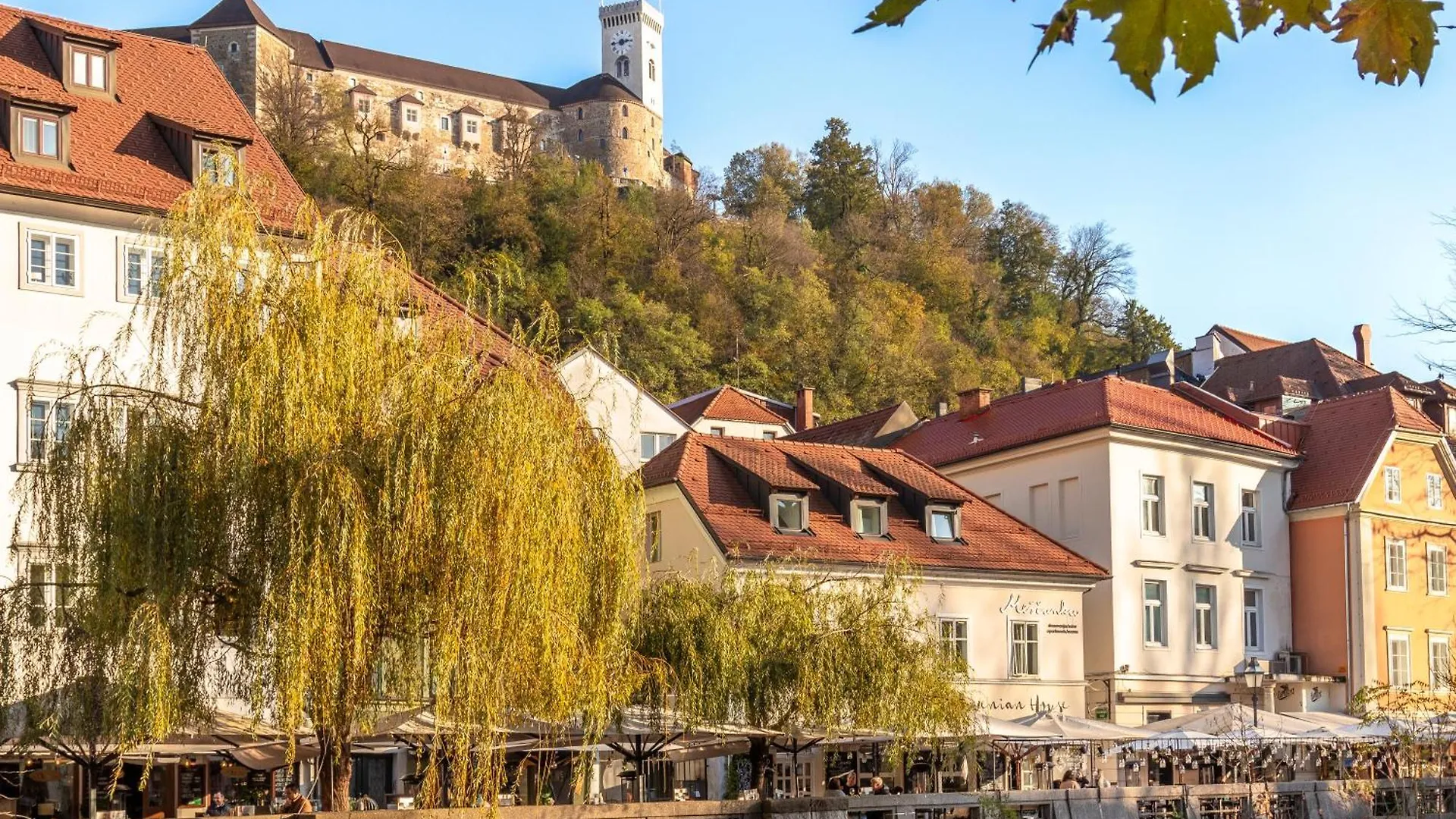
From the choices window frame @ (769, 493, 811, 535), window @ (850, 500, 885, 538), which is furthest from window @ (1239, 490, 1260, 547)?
window frame @ (769, 493, 811, 535)

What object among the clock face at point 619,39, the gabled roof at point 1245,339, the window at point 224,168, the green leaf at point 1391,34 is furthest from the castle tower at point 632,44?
the green leaf at point 1391,34

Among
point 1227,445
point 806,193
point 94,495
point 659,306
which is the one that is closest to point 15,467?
point 94,495

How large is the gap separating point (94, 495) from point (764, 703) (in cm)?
1152

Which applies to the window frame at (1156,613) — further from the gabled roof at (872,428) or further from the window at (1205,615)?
the gabled roof at (872,428)

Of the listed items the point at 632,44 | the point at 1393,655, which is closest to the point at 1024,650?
the point at 1393,655

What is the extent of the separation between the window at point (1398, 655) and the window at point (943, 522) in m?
11.5

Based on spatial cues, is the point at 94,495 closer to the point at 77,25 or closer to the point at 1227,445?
the point at 77,25

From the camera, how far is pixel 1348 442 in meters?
43.5

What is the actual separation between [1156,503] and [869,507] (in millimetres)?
7802

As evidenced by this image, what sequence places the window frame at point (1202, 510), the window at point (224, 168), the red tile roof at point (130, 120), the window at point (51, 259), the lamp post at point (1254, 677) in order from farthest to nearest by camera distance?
1. the window frame at point (1202, 510)
2. the lamp post at point (1254, 677)
3. the red tile roof at point (130, 120)
4. the window at point (51, 259)
5. the window at point (224, 168)

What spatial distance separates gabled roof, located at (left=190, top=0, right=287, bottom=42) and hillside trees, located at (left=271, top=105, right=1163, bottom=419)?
481 inches

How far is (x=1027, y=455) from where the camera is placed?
42031mm

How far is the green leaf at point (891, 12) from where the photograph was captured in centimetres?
364

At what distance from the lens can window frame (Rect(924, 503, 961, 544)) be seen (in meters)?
37.4
